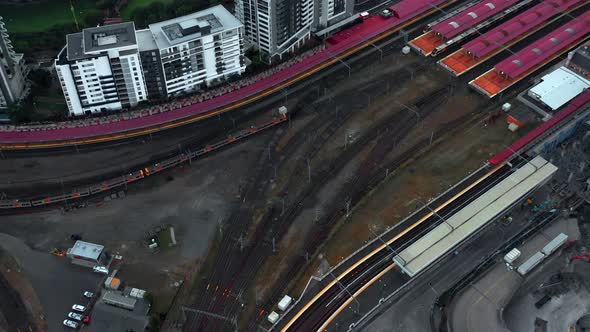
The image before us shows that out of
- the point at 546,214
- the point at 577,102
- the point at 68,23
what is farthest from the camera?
the point at 68,23

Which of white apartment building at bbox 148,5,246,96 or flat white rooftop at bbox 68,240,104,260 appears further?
white apartment building at bbox 148,5,246,96

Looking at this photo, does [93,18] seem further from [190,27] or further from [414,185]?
[414,185]

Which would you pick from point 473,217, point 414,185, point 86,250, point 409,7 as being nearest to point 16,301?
point 86,250

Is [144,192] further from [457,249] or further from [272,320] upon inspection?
[457,249]

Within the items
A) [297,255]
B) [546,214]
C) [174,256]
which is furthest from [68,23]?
[546,214]

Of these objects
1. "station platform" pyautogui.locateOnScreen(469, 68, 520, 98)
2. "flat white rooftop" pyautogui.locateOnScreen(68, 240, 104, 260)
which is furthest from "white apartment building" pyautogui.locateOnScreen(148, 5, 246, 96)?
"station platform" pyautogui.locateOnScreen(469, 68, 520, 98)

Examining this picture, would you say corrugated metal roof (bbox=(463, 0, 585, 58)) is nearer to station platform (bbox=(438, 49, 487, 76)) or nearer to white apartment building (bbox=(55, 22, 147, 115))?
station platform (bbox=(438, 49, 487, 76))
